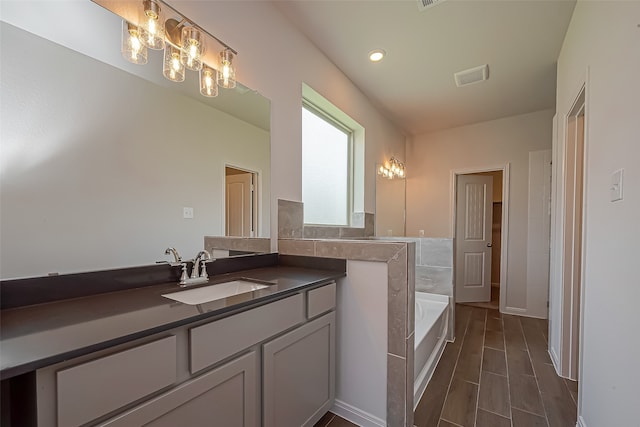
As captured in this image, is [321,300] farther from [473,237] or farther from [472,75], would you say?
[473,237]

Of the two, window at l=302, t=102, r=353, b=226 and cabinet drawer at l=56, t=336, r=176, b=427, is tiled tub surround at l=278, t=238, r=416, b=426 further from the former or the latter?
window at l=302, t=102, r=353, b=226

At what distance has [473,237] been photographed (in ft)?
13.6

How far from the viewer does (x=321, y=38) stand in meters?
2.15

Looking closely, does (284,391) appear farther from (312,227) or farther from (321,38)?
(321,38)

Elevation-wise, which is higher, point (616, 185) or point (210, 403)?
point (616, 185)

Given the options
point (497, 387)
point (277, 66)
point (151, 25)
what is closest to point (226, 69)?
point (151, 25)

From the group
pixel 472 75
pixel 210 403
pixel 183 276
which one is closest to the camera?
pixel 210 403

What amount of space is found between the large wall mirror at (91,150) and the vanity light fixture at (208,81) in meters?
0.04

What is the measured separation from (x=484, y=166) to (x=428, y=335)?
2.83m

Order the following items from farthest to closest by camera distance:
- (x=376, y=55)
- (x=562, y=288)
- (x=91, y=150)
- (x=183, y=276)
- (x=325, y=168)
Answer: (x=325, y=168), (x=376, y=55), (x=562, y=288), (x=183, y=276), (x=91, y=150)

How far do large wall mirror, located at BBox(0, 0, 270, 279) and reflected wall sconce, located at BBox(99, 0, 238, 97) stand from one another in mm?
43

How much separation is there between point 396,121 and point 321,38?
2026 mm

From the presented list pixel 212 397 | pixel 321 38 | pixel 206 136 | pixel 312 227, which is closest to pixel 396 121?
pixel 321 38

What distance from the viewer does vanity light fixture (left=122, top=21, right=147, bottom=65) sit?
1164 millimetres
